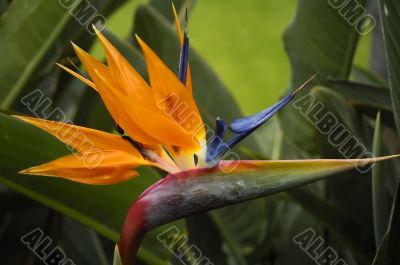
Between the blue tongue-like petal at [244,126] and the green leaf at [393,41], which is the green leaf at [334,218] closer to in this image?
the green leaf at [393,41]

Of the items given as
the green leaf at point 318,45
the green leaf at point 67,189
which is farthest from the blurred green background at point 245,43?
the green leaf at point 67,189

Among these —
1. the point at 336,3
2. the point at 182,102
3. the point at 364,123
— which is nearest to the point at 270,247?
the point at 364,123

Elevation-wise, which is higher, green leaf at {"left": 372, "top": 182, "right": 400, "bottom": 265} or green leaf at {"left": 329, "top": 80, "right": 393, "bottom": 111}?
green leaf at {"left": 329, "top": 80, "right": 393, "bottom": 111}

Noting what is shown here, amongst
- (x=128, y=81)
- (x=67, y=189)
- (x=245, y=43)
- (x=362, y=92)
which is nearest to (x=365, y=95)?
(x=362, y=92)

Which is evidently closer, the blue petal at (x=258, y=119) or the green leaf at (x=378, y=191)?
the blue petal at (x=258, y=119)

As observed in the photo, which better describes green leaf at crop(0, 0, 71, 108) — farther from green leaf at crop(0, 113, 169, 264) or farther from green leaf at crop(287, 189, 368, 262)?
green leaf at crop(287, 189, 368, 262)

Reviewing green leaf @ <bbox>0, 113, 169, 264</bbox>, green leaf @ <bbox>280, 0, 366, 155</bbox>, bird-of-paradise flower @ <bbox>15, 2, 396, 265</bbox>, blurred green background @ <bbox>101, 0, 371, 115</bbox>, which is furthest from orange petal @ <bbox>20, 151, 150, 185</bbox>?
blurred green background @ <bbox>101, 0, 371, 115</bbox>
